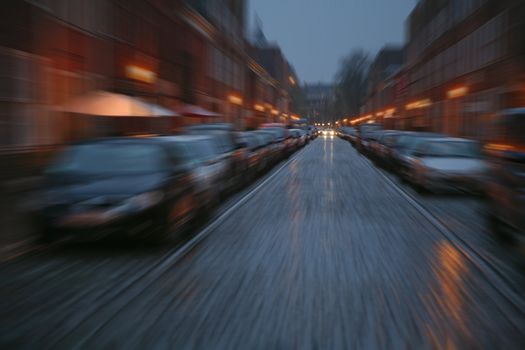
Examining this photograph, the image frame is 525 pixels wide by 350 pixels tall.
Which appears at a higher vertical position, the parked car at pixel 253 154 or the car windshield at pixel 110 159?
the car windshield at pixel 110 159

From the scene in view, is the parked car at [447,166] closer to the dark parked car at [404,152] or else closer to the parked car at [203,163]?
the dark parked car at [404,152]

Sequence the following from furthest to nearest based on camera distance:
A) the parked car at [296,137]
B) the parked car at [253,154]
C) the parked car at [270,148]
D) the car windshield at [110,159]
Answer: the parked car at [296,137] → the parked car at [270,148] → the parked car at [253,154] → the car windshield at [110,159]

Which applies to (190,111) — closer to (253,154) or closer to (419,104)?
(253,154)

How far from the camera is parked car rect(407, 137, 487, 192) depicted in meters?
11.9

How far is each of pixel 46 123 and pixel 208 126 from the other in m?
4.76

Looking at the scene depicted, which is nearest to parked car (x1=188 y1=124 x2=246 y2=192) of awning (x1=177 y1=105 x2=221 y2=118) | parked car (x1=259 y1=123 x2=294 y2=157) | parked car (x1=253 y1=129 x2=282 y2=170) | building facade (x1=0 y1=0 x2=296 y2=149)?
parked car (x1=253 y1=129 x2=282 y2=170)

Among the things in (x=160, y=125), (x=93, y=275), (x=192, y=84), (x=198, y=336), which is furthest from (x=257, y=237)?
(x=192, y=84)

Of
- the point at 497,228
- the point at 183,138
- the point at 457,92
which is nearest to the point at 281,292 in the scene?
the point at 497,228

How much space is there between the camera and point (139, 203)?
21.9 ft

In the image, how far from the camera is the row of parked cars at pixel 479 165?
633cm

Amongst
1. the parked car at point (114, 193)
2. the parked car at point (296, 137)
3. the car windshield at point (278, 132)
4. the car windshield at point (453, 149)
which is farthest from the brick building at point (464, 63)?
the parked car at point (114, 193)

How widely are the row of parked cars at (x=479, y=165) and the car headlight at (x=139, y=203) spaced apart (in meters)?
4.16

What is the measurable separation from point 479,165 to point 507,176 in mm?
6136

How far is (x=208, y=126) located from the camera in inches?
689
